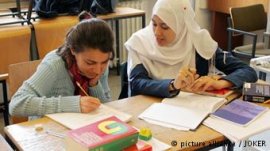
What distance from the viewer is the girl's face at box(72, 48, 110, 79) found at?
1461mm

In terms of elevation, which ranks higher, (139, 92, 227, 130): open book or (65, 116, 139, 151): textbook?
(65, 116, 139, 151): textbook

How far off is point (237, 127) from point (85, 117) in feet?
1.74

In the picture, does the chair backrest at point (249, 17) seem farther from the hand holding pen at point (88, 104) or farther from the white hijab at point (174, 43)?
the hand holding pen at point (88, 104)

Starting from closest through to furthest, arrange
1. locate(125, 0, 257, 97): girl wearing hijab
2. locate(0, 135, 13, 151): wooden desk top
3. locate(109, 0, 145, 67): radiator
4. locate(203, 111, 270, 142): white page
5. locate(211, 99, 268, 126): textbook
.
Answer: locate(0, 135, 13, 151): wooden desk top < locate(203, 111, 270, 142): white page < locate(211, 99, 268, 126): textbook < locate(125, 0, 257, 97): girl wearing hijab < locate(109, 0, 145, 67): radiator

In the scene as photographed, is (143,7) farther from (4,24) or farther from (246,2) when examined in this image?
(4,24)

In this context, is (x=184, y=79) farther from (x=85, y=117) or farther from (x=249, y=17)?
(x=249, y=17)

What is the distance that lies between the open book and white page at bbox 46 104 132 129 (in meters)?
0.09

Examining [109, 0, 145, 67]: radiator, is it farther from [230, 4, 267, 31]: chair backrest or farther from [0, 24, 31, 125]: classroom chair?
[0, 24, 31, 125]: classroom chair

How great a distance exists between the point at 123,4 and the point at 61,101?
2.72 metres

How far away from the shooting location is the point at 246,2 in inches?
161

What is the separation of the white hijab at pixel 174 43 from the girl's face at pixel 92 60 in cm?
32

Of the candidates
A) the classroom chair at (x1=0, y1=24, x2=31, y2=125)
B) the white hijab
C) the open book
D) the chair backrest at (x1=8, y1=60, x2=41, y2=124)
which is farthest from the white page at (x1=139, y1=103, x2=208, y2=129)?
the classroom chair at (x1=0, y1=24, x2=31, y2=125)

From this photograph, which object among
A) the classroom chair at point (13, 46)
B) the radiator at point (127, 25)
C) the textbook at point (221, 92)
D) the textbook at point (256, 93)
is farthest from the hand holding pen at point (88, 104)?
the radiator at point (127, 25)

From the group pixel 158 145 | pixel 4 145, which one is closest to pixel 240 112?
pixel 158 145
